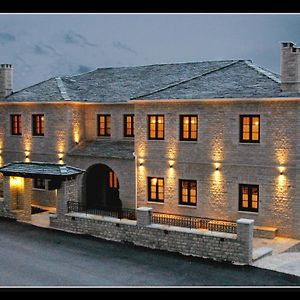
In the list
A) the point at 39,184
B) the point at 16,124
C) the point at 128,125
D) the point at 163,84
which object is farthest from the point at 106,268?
the point at 16,124

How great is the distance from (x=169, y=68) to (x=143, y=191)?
8.97 meters

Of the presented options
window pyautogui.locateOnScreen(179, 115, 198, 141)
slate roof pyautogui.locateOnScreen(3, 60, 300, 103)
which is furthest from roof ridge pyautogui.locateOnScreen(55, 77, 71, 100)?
window pyautogui.locateOnScreen(179, 115, 198, 141)

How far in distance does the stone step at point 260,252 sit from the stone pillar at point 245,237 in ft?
1.39

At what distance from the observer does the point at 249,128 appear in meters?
22.4

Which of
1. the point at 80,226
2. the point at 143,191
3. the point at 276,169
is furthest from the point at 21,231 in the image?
the point at 276,169

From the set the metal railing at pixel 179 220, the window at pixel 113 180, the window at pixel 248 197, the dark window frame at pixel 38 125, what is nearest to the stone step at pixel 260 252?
the metal railing at pixel 179 220

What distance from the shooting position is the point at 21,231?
23.2 metres

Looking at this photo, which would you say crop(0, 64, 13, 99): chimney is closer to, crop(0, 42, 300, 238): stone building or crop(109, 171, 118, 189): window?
crop(0, 42, 300, 238): stone building

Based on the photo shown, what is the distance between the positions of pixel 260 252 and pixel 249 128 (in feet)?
19.9

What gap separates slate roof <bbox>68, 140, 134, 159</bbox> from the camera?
86.8 ft

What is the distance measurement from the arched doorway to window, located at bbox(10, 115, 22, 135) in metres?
5.47

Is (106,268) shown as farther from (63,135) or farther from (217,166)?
(63,135)

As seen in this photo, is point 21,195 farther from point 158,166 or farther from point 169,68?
point 169,68

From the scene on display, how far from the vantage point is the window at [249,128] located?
22.2 m
